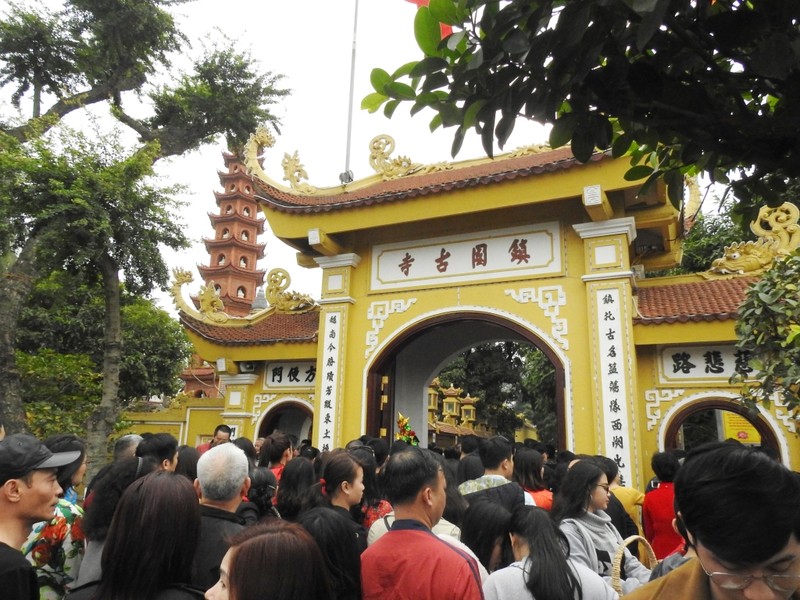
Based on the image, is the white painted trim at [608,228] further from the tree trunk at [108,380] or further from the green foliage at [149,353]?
the green foliage at [149,353]

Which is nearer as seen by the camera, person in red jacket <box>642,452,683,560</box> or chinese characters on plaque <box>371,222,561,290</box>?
person in red jacket <box>642,452,683,560</box>

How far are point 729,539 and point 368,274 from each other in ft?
28.0

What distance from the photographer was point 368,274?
9.61 m

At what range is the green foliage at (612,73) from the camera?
157 cm

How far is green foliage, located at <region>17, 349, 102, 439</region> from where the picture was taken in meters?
12.5

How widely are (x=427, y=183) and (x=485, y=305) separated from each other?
2.71 m

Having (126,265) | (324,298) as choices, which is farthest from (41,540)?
(126,265)

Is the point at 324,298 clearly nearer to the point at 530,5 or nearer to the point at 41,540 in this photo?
the point at 41,540

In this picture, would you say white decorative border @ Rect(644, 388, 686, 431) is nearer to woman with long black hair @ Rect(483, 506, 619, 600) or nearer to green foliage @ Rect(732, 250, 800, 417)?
green foliage @ Rect(732, 250, 800, 417)

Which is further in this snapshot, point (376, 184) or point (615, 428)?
point (376, 184)

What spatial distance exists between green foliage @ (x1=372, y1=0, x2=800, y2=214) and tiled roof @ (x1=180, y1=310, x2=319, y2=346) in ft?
27.3

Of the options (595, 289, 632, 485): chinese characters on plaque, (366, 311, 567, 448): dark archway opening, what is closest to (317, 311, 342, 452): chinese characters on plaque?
(366, 311, 567, 448): dark archway opening

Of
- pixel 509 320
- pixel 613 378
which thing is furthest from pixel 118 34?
pixel 613 378

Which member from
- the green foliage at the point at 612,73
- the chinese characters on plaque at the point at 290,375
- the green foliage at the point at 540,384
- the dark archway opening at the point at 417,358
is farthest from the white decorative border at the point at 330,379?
the green foliage at the point at 540,384
